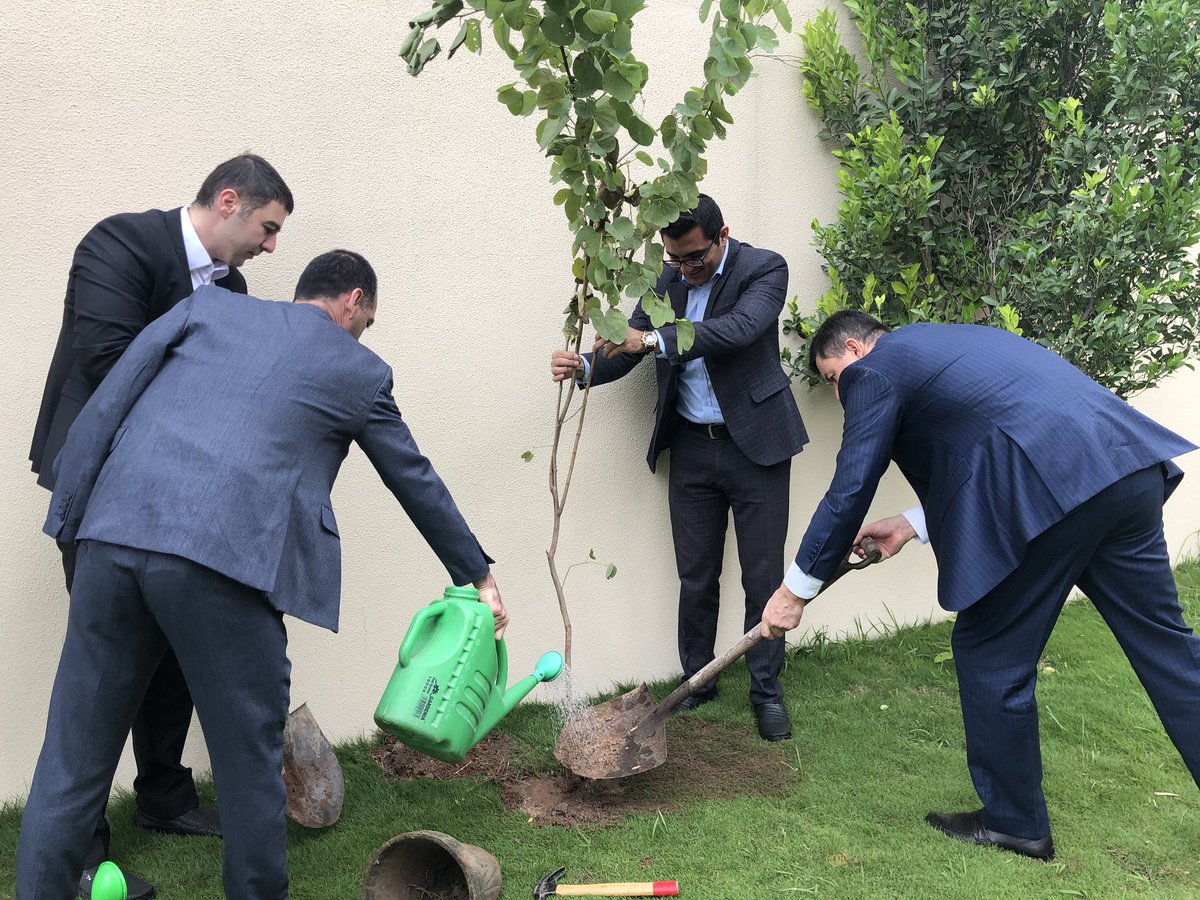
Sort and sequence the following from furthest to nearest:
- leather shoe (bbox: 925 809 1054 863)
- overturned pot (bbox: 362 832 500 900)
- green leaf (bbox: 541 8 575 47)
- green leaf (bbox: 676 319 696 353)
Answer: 1. green leaf (bbox: 676 319 696 353)
2. leather shoe (bbox: 925 809 1054 863)
3. overturned pot (bbox: 362 832 500 900)
4. green leaf (bbox: 541 8 575 47)

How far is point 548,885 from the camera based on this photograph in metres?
2.70

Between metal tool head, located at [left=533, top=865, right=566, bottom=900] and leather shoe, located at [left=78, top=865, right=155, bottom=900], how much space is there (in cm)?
107

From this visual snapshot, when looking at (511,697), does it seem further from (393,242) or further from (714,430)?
(393,242)

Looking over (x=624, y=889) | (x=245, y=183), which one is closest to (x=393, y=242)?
(x=245, y=183)

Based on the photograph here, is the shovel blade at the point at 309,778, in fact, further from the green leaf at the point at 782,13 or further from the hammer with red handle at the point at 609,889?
the green leaf at the point at 782,13

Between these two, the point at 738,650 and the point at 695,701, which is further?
the point at 695,701

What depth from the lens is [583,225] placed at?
2.97 metres

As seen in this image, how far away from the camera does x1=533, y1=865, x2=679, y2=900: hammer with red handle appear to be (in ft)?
8.73

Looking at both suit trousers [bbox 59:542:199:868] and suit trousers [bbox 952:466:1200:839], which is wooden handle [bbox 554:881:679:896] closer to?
suit trousers [bbox 952:466:1200:839]

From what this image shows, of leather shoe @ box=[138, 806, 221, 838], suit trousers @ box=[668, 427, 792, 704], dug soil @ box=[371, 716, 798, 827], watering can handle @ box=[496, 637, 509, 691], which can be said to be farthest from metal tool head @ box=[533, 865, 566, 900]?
suit trousers @ box=[668, 427, 792, 704]

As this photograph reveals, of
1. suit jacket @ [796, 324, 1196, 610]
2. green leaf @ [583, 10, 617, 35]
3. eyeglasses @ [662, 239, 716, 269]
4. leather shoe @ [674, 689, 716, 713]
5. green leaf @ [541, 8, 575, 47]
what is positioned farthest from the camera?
leather shoe @ [674, 689, 716, 713]

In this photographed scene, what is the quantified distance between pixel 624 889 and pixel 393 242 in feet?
7.39

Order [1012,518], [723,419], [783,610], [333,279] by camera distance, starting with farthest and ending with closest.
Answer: [723,419]
[783,610]
[1012,518]
[333,279]

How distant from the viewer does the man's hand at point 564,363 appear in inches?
132
